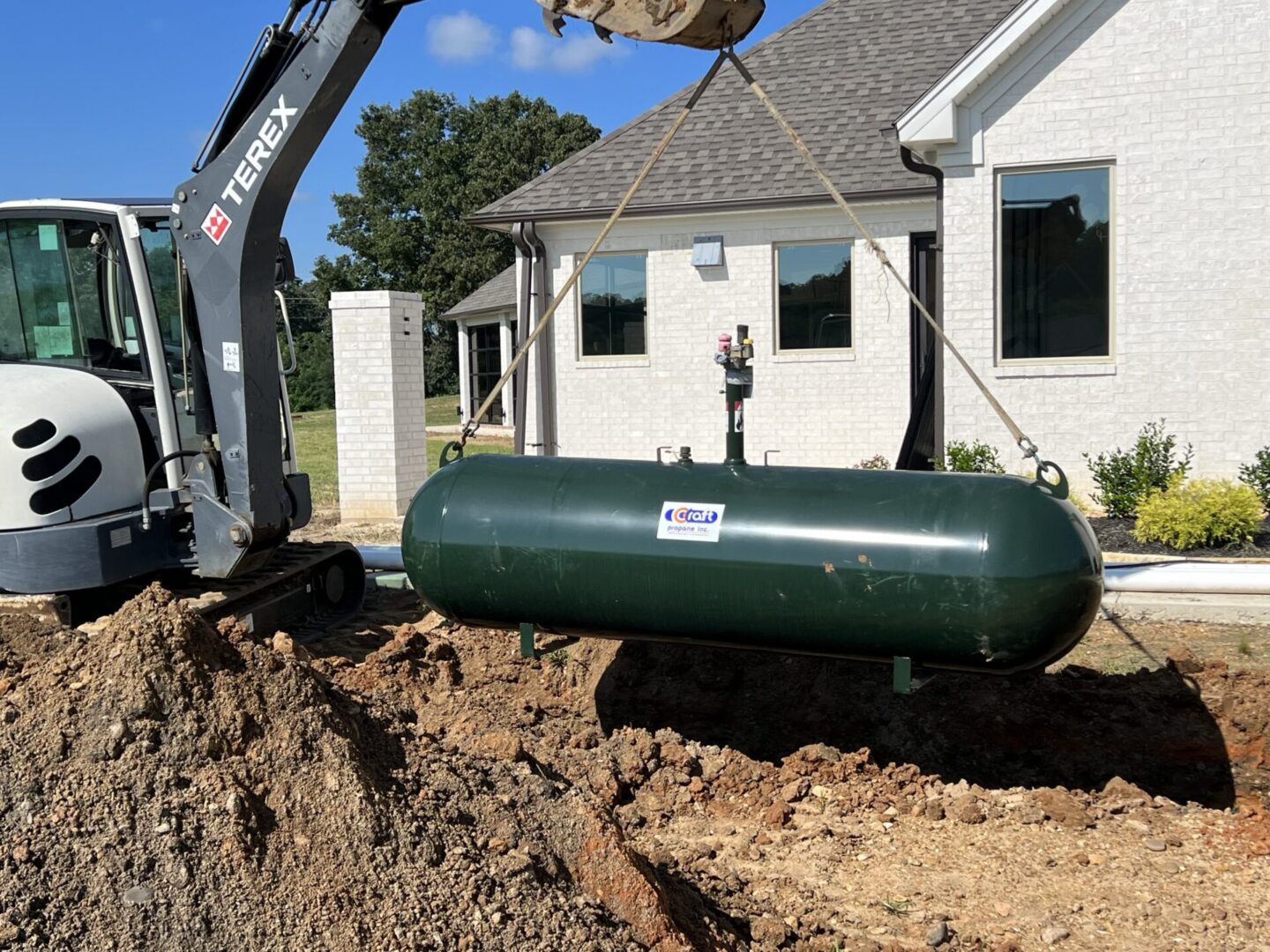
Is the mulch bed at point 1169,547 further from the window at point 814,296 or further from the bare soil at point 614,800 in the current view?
the window at point 814,296

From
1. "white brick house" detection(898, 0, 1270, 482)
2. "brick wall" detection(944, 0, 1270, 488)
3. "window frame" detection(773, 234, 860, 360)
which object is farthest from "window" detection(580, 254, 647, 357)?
"brick wall" detection(944, 0, 1270, 488)

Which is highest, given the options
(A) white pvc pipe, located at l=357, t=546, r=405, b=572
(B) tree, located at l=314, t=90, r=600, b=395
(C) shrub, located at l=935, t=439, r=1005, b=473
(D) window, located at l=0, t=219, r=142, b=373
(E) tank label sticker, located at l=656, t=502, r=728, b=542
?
(B) tree, located at l=314, t=90, r=600, b=395

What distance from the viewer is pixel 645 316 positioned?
1438cm

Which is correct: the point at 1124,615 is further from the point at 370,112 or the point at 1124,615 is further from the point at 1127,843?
the point at 370,112

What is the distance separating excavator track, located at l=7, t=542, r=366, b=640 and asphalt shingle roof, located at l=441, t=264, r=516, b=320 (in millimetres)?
16202

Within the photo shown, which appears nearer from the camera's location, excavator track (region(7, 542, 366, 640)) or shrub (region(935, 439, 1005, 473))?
excavator track (region(7, 542, 366, 640))

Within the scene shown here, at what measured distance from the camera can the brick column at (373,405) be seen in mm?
13305

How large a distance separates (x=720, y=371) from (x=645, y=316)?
1126 millimetres

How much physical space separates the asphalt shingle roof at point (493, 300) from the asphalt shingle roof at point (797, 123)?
1009cm

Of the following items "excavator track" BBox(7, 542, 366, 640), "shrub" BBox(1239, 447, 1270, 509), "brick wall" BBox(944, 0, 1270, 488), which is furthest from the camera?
"brick wall" BBox(944, 0, 1270, 488)

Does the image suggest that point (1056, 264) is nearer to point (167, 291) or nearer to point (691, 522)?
point (691, 522)

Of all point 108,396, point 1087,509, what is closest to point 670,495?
point 108,396

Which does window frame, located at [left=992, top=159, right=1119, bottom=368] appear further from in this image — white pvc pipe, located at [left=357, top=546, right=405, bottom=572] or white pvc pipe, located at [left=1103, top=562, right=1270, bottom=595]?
white pvc pipe, located at [left=357, top=546, right=405, bottom=572]

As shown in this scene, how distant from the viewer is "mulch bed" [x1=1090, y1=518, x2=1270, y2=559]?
29.9ft
